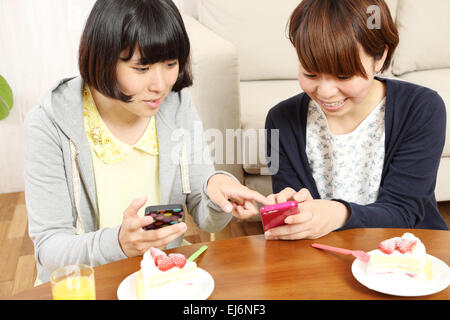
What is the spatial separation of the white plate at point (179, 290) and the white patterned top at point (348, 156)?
74 centimetres

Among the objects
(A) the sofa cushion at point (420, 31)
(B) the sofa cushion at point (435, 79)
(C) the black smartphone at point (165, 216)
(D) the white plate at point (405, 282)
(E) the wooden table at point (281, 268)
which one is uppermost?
(A) the sofa cushion at point (420, 31)

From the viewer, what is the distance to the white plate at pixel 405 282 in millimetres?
812

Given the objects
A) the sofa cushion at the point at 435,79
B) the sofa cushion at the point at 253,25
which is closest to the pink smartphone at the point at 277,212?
the sofa cushion at the point at 435,79

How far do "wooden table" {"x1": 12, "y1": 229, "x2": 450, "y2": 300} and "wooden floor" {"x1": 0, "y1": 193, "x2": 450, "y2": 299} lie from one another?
3.46 ft

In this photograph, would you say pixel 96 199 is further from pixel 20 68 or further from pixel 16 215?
pixel 20 68

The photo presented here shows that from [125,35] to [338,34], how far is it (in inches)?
19.8

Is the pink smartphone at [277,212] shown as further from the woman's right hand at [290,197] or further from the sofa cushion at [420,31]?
the sofa cushion at [420,31]

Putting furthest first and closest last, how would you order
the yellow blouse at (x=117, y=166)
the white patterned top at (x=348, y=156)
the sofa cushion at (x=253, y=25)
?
the sofa cushion at (x=253, y=25) < the white patterned top at (x=348, y=156) < the yellow blouse at (x=117, y=166)

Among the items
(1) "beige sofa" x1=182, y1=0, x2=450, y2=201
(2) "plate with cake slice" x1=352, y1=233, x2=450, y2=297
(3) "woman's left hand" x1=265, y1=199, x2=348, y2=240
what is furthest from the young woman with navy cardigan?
(1) "beige sofa" x1=182, y1=0, x2=450, y2=201

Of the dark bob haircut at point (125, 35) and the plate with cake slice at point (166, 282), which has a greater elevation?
the dark bob haircut at point (125, 35)

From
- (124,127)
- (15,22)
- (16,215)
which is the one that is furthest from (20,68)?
(124,127)

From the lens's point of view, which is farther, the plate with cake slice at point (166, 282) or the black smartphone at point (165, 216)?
the black smartphone at point (165, 216)

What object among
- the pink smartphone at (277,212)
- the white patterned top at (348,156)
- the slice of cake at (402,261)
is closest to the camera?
the slice of cake at (402,261)
